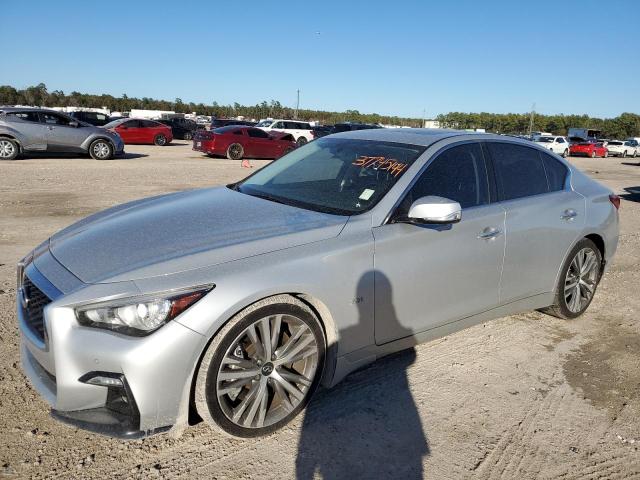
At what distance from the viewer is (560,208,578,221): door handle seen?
4281mm

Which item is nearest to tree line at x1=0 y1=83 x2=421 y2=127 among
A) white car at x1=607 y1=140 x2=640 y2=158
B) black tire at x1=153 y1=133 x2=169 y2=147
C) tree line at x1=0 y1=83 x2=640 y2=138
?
tree line at x1=0 y1=83 x2=640 y2=138

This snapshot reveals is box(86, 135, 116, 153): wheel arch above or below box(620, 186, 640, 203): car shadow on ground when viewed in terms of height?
above

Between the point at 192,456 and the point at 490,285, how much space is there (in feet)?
7.52

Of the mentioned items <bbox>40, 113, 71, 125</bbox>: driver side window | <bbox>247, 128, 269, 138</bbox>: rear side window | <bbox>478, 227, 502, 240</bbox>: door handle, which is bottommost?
<bbox>478, 227, 502, 240</bbox>: door handle

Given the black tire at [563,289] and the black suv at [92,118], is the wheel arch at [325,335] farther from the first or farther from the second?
the black suv at [92,118]

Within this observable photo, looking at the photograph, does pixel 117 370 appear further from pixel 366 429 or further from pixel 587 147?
pixel 587 147

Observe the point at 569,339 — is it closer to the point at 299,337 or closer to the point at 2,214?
the point at 299,337

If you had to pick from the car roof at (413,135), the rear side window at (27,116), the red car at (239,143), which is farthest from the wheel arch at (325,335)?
the red car at (239,143)

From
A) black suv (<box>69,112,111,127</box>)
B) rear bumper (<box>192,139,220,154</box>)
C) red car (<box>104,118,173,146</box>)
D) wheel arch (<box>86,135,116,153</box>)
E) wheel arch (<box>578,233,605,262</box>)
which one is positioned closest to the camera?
wheel arch (<box>578,233,605,262</box>)

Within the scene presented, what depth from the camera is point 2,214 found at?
8.02 metres

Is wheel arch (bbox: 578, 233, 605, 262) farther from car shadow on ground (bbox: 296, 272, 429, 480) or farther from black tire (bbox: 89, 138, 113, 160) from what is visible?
black tire (bbox: 89, 138, 113, 160)

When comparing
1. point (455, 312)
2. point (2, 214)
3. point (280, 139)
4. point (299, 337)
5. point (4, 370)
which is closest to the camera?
point (299, 337)

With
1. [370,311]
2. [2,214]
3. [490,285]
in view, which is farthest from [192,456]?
[2,214]

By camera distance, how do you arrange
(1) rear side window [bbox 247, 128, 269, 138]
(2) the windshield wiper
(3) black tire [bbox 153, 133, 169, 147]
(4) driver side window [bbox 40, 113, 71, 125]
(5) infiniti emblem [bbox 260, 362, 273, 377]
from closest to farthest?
1. (5) infiniti emblem [bbox 260, 362, 273, 377]
2. (2) the windshield wiper
3. (4) driver side window [bbox 40, 113, 71, 125]
4. (1) rear side window [bbox 247, 128, 269, 138]
5. (3) black tire [bbox 153, 133, 169, 147]
